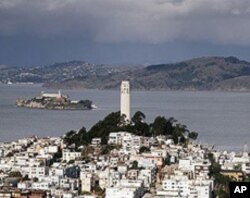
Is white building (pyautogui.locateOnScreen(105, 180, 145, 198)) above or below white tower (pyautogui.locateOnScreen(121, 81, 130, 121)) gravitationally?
below

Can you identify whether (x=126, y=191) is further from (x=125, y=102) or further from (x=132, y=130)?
(x=125, y=102)

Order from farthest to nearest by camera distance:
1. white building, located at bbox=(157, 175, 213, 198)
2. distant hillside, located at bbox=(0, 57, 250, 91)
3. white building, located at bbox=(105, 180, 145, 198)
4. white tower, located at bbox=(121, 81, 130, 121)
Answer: distant hillside, located at bbox=(0, 57, 250, 91)
white tower, located at bbox=(121, 81, 130, 121)
white building, located at bbox=(157, 175, 213, 198)
white building, located at bbox=(105, 180, 145, 198)

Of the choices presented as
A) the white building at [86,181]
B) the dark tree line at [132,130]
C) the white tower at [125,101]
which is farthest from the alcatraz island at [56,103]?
the white building at [86,181]

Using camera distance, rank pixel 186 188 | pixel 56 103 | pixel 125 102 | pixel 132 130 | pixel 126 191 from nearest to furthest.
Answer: pixel 126 191, pixel 186 188, pixel 132 130, pixel 125 102, pixel 56 103

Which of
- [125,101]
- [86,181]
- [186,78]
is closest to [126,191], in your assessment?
[86,181]

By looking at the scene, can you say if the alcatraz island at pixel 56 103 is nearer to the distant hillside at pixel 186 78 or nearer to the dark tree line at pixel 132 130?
the dark tree line at pixel 132 130

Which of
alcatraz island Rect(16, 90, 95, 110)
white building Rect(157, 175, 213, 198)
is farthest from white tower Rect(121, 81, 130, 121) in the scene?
alcatraz island Rect(16, 90, 95, 110)

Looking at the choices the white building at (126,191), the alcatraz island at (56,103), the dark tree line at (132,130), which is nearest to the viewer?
the white building at (126,191)

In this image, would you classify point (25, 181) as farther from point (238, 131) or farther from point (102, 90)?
point (102, 90)

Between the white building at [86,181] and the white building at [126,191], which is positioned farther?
the white building at [86,181]

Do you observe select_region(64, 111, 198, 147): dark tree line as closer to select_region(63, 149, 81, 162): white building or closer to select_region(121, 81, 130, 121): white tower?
select_region(121, 81, 130, 121): white tower

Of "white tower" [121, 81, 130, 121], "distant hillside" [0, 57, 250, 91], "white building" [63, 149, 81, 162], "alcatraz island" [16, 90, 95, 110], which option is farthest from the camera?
"distant hillside" [0, 57, 250, 91]
